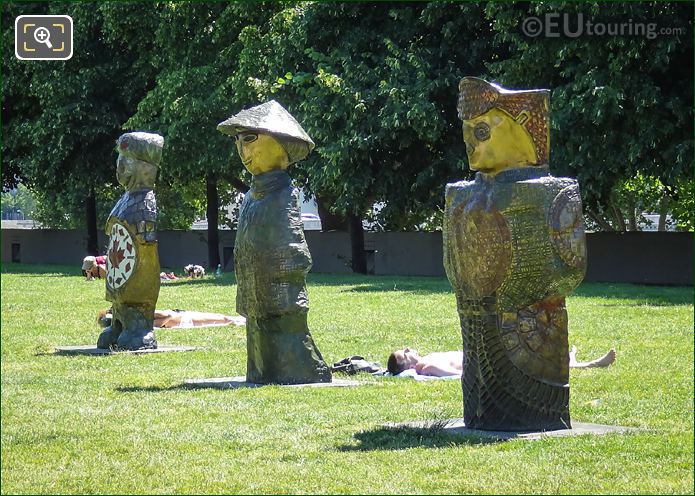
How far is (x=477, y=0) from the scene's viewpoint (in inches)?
1024

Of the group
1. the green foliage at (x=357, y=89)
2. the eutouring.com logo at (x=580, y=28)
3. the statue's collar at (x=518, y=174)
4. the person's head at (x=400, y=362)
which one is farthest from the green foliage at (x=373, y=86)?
the statue's collar at (x=518, y=174)

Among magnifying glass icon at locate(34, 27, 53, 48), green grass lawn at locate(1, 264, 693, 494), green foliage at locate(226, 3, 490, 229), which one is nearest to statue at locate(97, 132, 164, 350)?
green grass lawn at locate(1, 264, 693, 494)

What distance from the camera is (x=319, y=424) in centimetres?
971

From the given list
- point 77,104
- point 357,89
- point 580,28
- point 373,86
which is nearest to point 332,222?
point 77,104

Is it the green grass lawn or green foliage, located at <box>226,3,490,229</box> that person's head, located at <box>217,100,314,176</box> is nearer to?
the green grass lawn

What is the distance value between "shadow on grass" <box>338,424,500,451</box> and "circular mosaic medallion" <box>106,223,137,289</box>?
248 inches

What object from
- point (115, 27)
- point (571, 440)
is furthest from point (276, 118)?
point (115, 27)

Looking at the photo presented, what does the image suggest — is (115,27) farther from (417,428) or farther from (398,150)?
(417,428)

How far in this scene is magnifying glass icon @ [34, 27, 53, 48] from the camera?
768 centimetres

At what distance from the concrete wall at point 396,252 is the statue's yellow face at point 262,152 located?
1727 centimetres

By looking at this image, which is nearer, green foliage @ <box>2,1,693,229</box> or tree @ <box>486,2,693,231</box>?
tree @ <box>486,2,693,231</box>

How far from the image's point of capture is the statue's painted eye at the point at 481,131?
9055 millimetres

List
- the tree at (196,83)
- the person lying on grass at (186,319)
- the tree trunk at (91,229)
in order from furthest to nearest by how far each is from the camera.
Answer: the tree trunk at (91,229), the tree at (196,83), the person lying on grass at (186,319)

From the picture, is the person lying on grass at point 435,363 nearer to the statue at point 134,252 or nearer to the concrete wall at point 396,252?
the statue at point 134,252
